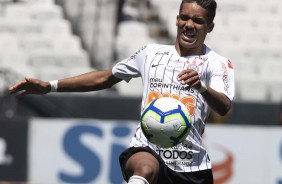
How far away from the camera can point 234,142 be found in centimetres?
1077

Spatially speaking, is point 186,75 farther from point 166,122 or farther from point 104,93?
point 104,93

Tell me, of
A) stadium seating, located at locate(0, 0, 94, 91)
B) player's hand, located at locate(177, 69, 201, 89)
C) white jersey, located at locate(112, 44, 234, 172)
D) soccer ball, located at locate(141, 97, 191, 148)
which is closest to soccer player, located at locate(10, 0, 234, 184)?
white jersey, located at locate(112, 44, 234, 172)

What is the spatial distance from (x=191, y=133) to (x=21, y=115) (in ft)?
22.7

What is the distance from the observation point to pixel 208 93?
5207mm

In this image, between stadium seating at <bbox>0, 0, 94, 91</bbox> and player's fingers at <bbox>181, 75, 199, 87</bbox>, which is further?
stadium seating at <bbox>0, 0, 94, 91</bbox>

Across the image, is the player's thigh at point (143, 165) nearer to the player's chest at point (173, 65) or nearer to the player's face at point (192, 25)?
the player's chest at point (173, 65)

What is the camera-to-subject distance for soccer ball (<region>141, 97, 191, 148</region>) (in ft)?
17.2

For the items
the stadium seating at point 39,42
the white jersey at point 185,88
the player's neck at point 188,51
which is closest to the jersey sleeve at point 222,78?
the white jersey at point 185,88

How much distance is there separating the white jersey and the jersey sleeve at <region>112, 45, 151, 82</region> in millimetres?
84

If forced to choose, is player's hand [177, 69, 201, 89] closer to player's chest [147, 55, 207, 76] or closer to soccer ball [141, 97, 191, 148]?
soccer ball [141, 97, 191, 148]

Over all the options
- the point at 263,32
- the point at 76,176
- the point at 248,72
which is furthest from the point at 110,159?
the point at 263,32

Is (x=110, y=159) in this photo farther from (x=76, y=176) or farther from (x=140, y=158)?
(x=140, y=158)

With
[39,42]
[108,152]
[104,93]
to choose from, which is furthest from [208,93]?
[39,42]

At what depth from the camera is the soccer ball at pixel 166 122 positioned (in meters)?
5.25
